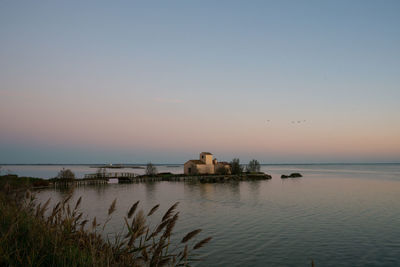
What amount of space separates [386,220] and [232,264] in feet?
58.1

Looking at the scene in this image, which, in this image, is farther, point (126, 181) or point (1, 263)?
point (126, 181)

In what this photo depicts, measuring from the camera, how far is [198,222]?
953 inches

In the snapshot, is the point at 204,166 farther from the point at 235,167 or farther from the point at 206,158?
the point at 235,167

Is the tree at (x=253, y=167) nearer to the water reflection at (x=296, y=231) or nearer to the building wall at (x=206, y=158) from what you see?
the building wall at (x=206, y=158)

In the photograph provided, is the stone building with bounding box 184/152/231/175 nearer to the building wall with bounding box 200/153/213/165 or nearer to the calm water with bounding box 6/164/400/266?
the building wall with bounding box 200/153/213/165

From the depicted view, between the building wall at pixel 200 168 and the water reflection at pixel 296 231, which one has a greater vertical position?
the building wall at pixel 200 168

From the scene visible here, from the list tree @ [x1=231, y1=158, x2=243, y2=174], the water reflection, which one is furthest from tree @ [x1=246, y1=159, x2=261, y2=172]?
the water reflection

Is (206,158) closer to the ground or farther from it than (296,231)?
farther from it

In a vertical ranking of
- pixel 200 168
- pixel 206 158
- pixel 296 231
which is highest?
pixel 206 158

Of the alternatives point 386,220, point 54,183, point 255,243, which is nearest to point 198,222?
point 255,243

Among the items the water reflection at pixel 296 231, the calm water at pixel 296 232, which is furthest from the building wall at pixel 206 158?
the calm water at pixel 296 232

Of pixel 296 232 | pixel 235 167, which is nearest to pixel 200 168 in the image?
pixel 235 167

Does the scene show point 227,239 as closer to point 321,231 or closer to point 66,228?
point 321,231

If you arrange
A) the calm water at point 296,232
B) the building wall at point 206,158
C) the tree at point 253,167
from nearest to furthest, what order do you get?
the calm water at point 296,232, the building wall at point 206,158, the tree at point 253,167
